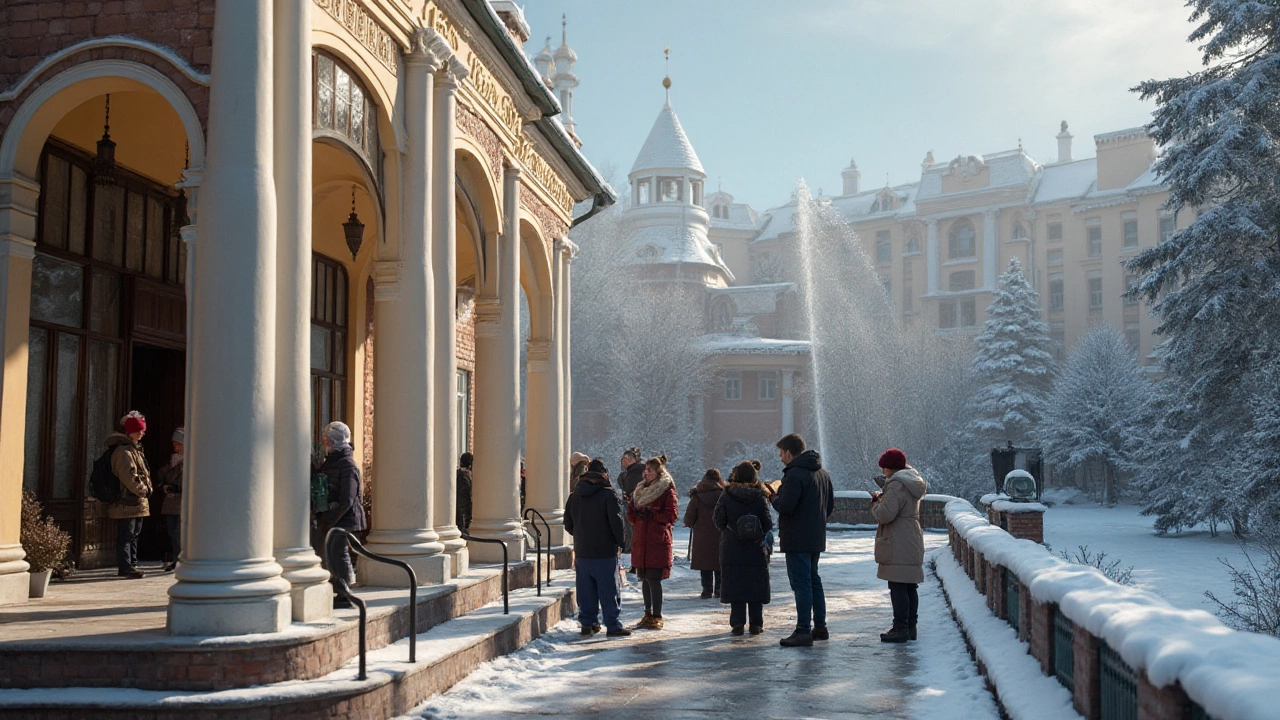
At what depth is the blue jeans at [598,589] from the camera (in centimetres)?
1179

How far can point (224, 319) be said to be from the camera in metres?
7.68

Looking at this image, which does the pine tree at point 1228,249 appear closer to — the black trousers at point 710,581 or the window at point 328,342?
the black trousers at point 710,581

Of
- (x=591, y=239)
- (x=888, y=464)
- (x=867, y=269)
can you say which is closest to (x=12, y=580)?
(x=888, y=464)

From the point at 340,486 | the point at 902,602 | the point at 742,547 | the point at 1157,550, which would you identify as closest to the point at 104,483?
the point at 340,486

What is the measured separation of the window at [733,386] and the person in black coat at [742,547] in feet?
163

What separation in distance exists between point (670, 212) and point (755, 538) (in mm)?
62383

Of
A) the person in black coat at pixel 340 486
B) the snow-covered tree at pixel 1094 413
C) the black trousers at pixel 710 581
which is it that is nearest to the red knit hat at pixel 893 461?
the black trousers at pixel 710 581

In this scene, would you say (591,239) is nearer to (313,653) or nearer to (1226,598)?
(1226,598)

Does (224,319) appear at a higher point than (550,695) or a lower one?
higher

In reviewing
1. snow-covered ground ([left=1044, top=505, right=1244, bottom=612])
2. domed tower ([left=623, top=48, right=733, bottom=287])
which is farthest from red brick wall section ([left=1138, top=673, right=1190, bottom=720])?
domed tower ([left=623, top=48, right=733, bottom=287])

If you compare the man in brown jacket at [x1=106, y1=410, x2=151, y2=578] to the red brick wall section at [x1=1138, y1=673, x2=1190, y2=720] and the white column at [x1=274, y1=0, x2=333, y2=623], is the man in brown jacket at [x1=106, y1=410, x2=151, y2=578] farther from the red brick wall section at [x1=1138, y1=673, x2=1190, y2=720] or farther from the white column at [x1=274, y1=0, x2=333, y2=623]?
the red brick wall section at [x1=1138, y1=673, x2=1190, y2=720]

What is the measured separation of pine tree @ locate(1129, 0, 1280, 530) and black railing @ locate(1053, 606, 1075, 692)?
59.0ft

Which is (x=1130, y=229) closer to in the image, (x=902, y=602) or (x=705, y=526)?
(x=705, y=526)

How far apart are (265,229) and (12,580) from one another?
3830mm
